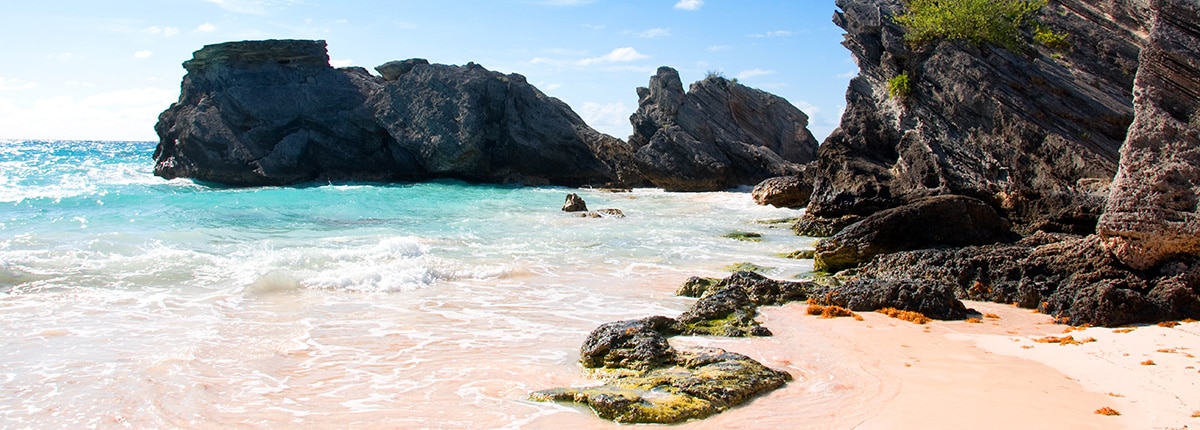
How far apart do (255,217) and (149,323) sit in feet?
44.2

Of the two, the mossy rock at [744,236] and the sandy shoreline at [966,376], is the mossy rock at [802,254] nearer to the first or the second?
the mossy rock at [744,236]

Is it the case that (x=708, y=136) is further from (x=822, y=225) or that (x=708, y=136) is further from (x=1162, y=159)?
(x=1162, y=159)

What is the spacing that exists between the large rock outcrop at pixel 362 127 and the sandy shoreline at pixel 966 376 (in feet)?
94.0

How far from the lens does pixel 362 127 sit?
1547 inches

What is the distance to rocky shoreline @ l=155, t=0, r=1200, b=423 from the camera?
333 inches

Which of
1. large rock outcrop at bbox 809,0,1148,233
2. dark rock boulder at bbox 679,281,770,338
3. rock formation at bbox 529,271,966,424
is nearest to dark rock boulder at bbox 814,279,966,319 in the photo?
rock formation at bbox 529,271,966,424

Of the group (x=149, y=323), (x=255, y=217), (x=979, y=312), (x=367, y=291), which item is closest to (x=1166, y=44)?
(x=979, y=312)

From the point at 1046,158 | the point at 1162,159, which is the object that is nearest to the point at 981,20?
the point at 1046,158

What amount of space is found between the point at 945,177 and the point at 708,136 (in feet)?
62.0

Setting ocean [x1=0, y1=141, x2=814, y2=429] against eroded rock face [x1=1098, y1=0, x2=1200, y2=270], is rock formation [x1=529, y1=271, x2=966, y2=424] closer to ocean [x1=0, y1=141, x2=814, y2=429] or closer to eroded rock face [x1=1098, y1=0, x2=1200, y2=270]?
ocean [x1=0, y1=141, x2=814, y2=429]

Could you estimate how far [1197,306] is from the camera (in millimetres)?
8422

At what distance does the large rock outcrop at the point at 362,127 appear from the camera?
123 feet

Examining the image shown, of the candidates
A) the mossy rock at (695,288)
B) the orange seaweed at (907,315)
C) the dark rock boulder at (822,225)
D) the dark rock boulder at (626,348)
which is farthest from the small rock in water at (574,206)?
the dark rock boulder at (626,348)

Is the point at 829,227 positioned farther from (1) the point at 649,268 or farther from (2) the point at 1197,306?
(2) the point at 1197,306
